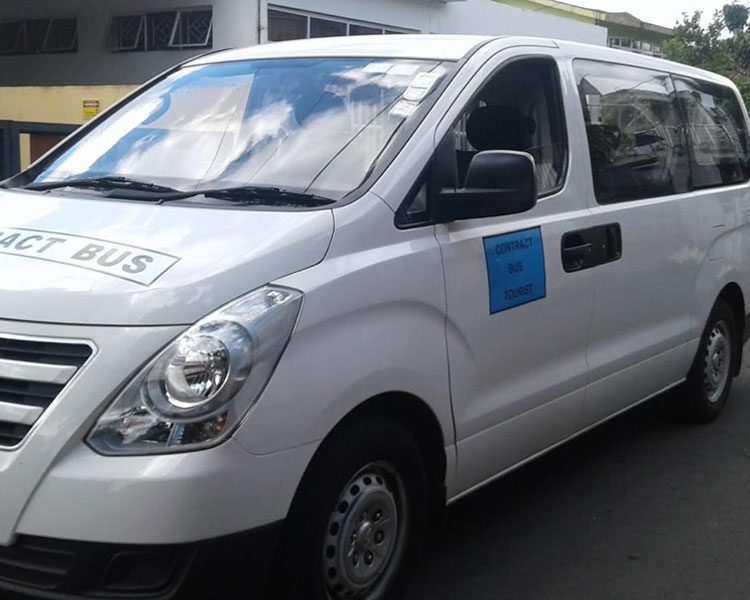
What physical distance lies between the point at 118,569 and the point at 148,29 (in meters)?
18.8

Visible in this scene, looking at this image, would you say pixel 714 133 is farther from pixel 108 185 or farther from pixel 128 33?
pixel 128 33

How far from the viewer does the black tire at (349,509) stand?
2959 millimetres

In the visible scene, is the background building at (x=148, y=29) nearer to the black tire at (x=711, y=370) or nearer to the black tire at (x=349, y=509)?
the black tire at (x=711, y=370)

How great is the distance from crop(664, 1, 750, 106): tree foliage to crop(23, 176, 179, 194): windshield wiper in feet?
88.3

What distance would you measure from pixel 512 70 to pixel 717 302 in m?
2.42

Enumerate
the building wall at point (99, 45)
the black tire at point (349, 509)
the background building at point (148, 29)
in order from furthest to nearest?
the building wall at point (99, 45), the background building at point (148, 29), the black tire at point (349, 509)

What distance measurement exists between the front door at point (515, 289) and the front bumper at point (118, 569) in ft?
3.82

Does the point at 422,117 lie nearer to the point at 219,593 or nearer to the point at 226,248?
the point at 226,248

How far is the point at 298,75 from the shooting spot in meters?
4.10

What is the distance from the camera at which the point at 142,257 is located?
2971 millimetres

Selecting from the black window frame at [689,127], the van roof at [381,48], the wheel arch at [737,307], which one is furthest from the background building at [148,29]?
the van roof at [381,48]

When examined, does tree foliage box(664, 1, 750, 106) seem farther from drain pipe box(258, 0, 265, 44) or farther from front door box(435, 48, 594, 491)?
front door box(435, 48, 594, 491)

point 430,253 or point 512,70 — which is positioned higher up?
point 512,70

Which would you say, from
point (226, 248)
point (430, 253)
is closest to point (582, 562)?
point (430, 253)
